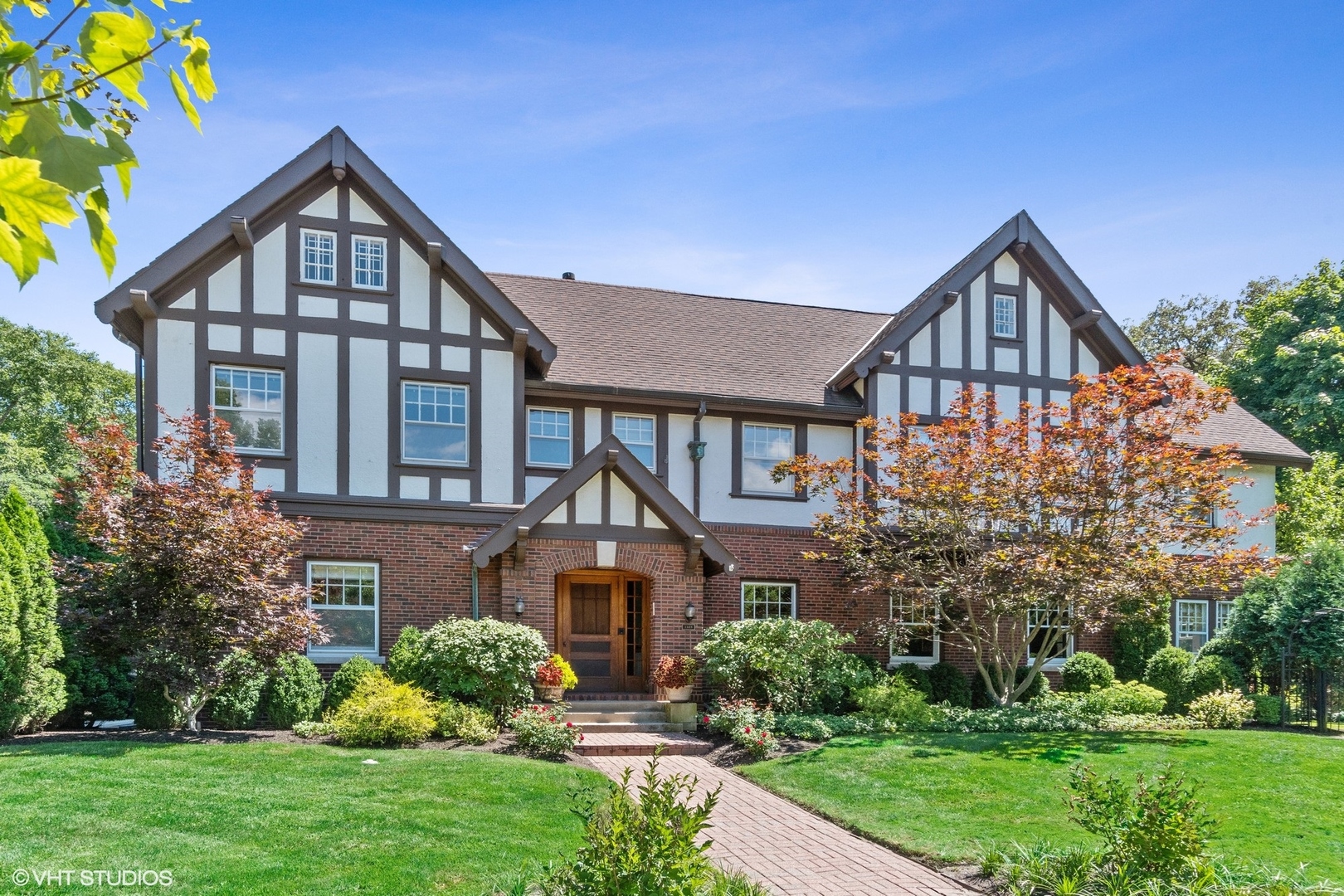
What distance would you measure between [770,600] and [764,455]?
2.85 meters

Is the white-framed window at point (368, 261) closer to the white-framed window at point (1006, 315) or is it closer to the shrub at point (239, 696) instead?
the shrub at point (239, 696)

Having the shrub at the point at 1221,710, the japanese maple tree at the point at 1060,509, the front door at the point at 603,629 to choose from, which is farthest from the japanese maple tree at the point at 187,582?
the shrub at the point at 1221,710

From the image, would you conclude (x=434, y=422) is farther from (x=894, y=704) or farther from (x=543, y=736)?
(x=894, y=704)

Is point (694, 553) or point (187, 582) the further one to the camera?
point (694, 553)

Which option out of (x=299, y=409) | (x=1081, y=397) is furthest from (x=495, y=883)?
(x=1081, y=397)

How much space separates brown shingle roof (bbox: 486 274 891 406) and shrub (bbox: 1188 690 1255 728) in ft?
27.7

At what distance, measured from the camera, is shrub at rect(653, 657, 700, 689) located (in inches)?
674

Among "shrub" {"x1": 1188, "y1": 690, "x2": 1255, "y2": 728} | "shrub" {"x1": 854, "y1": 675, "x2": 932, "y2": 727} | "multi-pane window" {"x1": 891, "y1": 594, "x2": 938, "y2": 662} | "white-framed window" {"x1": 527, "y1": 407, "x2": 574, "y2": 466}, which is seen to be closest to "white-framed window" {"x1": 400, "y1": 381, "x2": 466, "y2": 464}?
"white-framed window" {"x1": 527, "y1": 407, "x2": 574, "y2": 466}

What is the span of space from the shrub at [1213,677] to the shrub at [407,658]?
14.5 meters

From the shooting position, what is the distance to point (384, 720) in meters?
13.9

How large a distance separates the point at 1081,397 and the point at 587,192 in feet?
30.3

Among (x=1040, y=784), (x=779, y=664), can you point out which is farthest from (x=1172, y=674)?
(x=1040, y=784)

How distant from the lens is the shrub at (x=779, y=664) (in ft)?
55.7

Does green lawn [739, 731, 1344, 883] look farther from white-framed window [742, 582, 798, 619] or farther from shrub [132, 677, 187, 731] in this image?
shrub [132, 677, 187, 731]
